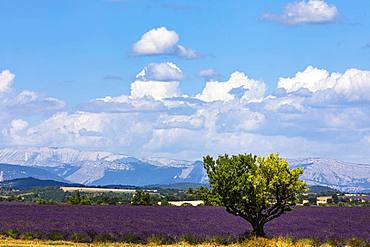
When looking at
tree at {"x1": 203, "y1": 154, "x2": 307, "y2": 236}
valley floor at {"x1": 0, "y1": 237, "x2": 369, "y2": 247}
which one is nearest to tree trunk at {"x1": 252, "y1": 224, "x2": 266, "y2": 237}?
tree at {"x1": 203, "y1": 154, "x2": 307, "y2": 236}

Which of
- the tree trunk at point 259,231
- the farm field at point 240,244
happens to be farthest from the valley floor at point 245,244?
the tree trunk at point 259,231

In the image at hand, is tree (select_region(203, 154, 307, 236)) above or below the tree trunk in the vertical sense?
above

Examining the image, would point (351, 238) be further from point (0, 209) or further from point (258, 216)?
point (0, 209)

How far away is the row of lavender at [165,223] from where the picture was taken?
1706 inches

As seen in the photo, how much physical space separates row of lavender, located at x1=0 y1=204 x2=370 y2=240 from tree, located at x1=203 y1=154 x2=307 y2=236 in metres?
3.73

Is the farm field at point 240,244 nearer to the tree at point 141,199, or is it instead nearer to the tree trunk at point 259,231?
the tree trunk at point 259,231

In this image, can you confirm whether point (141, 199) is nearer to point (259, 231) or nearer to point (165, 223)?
point (165, 223)

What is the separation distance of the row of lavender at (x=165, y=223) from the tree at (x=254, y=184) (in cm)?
373

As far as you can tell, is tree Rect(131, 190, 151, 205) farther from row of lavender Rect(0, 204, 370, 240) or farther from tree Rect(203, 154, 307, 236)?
tree Rect(203, 154, 307, 236)

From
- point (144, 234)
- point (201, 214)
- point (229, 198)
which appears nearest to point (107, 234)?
point (144, 234)

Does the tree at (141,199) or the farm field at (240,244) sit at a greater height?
the tree at (141,199)

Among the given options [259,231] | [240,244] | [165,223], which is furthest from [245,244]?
[165,223]

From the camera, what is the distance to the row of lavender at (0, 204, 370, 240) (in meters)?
43.3

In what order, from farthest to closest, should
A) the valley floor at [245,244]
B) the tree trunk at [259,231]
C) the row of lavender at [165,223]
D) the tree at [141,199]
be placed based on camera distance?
the tree at [141,199]
the row of lavender at [165,223]
the tree trunk at [259,231]
the valley floor at [245,244]
